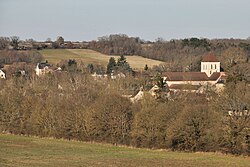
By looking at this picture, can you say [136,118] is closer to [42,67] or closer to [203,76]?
[203,76]

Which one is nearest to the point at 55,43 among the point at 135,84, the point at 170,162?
the point at 135,84

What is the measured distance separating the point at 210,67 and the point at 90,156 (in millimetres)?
61077

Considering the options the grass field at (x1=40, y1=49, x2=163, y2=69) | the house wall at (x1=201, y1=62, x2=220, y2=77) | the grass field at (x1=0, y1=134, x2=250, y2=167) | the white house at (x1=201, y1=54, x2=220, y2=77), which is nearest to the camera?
the grass field at (x1=0, y1=134, x2=250, y2=167)

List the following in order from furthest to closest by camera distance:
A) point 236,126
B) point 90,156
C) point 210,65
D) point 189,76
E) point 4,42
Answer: point 4,42
point 210,65
point 189,76
point 236,126
point 90,156

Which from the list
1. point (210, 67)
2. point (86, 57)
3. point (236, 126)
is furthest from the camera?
point (86, 57)

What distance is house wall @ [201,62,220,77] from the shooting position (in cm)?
8956

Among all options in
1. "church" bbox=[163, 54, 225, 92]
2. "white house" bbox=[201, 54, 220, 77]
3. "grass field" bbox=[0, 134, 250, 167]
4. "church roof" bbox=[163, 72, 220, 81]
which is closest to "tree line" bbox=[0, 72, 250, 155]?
"grass field" bbox=[0, 134, 250, 167]

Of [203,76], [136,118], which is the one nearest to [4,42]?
[203,76]

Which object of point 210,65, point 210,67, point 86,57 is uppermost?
point 86,57

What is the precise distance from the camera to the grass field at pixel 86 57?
109 m

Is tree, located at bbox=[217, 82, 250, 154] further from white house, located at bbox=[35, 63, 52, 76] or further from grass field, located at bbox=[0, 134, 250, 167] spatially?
white house, located at bbox=[35, 63, 52, 76]

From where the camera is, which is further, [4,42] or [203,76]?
[4,42]

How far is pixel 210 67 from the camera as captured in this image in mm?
90062

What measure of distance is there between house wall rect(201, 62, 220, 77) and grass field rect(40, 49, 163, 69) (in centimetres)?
1707
